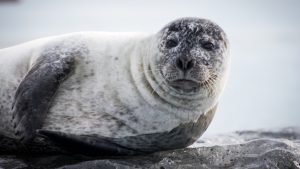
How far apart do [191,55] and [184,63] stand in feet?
0.43

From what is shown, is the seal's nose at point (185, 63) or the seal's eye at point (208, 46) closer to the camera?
the seal's nose at point (185, 63)

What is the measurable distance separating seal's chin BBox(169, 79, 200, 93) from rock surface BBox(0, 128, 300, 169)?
0.46 meters

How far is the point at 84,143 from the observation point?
424cm

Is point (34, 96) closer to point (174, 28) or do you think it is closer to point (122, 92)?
point (122, 92)

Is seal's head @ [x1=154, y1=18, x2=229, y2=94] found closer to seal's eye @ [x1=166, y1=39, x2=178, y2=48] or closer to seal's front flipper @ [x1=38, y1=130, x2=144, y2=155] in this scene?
seal's eye @ [x1=166, y1=39, x2=178, y2=48]

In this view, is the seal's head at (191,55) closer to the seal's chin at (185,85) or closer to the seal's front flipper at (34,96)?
the seal's chin at (185,85)

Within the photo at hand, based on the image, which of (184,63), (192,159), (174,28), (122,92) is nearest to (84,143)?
(122,92)

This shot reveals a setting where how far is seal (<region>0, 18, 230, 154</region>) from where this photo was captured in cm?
420

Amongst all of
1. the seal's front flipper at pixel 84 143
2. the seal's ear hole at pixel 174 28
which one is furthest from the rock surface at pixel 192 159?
the seal's ear hole at pixel 174 28

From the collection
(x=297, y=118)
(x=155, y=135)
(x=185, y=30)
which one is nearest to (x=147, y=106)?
A: (x=155, y=135)

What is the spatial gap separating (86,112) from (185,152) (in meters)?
0.80

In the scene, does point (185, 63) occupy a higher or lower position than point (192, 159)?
higher

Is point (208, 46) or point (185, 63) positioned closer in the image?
point (185, 63)

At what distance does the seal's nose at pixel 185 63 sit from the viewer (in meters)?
4.00
